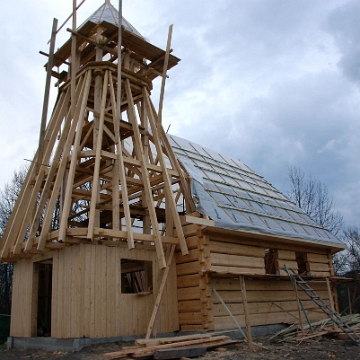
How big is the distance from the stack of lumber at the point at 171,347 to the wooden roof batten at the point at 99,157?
192 centimetres

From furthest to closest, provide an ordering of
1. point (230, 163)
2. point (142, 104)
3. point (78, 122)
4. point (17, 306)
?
Result: point (230, 163) < point (142, 104) < point (17, 306) < point (78, 122)

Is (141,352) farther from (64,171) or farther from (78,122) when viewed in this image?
(78,122)

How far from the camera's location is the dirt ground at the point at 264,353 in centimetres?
891

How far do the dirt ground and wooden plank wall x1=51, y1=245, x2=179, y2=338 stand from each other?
0.49m

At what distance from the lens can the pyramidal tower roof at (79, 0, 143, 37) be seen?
13356 millimetres

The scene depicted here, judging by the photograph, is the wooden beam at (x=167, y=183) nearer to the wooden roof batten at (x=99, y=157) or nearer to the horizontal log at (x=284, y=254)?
the wooden roof batten at (x=99, y=157)

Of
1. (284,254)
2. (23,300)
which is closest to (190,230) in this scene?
(284,254)

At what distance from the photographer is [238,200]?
14.4m

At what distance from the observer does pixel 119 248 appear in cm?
1112

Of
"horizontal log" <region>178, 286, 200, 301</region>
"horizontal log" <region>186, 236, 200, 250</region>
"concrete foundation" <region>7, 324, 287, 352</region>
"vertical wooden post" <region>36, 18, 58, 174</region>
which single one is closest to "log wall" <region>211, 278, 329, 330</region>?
"concrete foundation" <region>7, 324, 287, 352</region>

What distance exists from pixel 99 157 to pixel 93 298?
3.58 metres

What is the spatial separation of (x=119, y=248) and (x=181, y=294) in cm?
253

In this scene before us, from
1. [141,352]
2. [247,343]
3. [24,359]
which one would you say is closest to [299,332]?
[247,343]

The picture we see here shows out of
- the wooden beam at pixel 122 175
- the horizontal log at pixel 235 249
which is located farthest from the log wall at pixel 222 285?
the wooden beam at pixel 122 175
